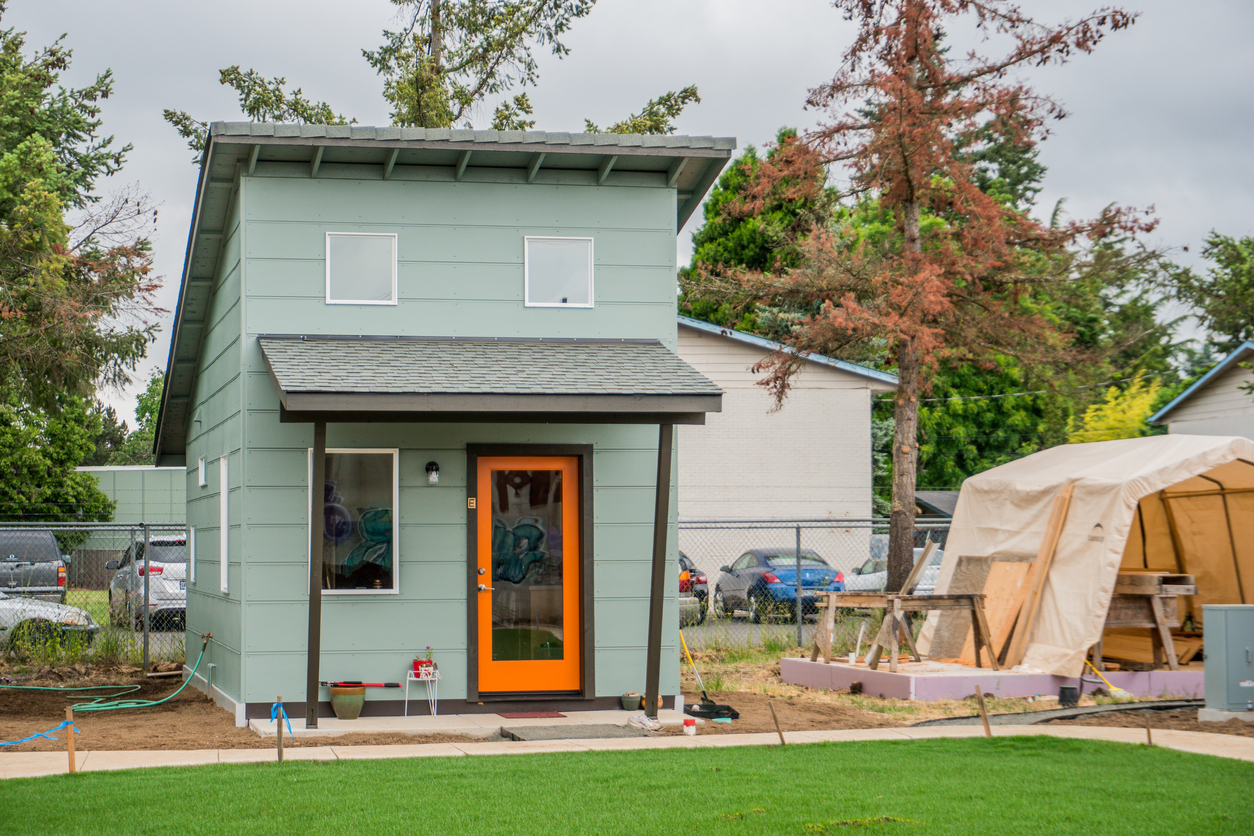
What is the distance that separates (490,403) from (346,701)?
9.83 feet

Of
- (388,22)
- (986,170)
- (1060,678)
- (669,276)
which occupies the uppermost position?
(986,170)

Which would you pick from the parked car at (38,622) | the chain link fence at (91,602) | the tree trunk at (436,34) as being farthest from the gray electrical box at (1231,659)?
the tree trunk at (436,34)

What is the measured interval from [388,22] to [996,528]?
20.4 m

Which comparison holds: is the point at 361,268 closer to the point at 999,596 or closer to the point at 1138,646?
the point at 999,596

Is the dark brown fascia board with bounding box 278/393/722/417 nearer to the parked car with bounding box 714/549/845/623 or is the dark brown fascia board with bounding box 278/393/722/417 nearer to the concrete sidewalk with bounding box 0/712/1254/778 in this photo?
the concrete sidewalk with bounding box 0/712/1254/778

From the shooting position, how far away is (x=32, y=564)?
17.1 meters

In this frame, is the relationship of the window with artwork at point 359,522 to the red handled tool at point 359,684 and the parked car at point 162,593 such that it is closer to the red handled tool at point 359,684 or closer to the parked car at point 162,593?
the red handled tool at point 359,684

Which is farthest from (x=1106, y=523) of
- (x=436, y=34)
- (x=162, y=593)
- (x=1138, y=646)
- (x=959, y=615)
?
(x=436, y=34)

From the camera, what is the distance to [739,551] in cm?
2641

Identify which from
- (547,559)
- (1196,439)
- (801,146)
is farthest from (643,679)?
(801,146)

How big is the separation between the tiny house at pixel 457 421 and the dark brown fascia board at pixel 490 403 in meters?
0.04

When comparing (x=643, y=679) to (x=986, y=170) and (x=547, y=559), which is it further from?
(x=986, y=170)

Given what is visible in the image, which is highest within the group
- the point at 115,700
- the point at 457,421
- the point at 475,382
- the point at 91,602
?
the point at 475,382

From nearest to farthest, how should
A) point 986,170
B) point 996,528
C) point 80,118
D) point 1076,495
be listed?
1. point 1076,495
2. point 996,528
3. point 80,118
4. point 986,170
